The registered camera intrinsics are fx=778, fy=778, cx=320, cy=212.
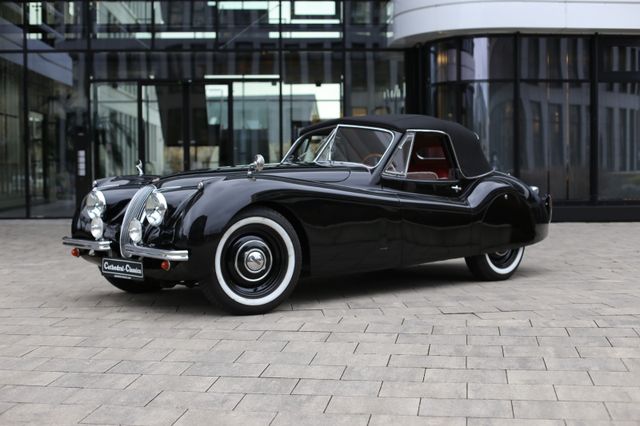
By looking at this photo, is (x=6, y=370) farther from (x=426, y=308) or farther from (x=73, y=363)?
(x=426, y=308)

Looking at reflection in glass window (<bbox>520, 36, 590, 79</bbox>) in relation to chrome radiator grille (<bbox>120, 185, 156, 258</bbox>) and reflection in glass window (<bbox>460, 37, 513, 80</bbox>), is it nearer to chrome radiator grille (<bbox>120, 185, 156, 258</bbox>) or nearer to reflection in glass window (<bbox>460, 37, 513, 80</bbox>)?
reflection in glass window (<bbox>460, 37, 513, 80</bbox>)

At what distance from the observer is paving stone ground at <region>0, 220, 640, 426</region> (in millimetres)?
3414

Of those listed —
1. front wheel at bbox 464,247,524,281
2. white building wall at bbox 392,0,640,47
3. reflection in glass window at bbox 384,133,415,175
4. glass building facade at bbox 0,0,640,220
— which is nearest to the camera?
reflection in glass window at bbox 384,133,415,175

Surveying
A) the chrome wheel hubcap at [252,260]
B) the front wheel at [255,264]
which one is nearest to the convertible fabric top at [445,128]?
the front wheel at [255,264]

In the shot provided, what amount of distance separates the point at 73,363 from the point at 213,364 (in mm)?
783

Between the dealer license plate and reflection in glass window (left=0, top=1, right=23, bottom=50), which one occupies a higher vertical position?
reflection in glass window (left=0, top=1, right=23, bottom=50)

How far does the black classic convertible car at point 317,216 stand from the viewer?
530 cm

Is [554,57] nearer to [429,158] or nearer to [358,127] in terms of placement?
[429,158]

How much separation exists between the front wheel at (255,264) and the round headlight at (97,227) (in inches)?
40.5

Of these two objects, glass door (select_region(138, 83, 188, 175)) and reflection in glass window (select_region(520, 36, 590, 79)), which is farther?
glass door (select_region(138, 83, 188, 175))

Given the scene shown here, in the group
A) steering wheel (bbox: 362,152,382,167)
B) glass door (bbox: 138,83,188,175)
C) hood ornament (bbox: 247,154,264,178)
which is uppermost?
glass door (bbox: 138,83,188,175)

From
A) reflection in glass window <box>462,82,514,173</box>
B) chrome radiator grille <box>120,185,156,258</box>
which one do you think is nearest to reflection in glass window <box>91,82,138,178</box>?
reflection in glass window <box>462,82,514,173</box>

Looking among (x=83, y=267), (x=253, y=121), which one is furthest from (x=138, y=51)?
(x=83, y=267)

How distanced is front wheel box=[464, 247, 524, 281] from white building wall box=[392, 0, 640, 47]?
290 inches
